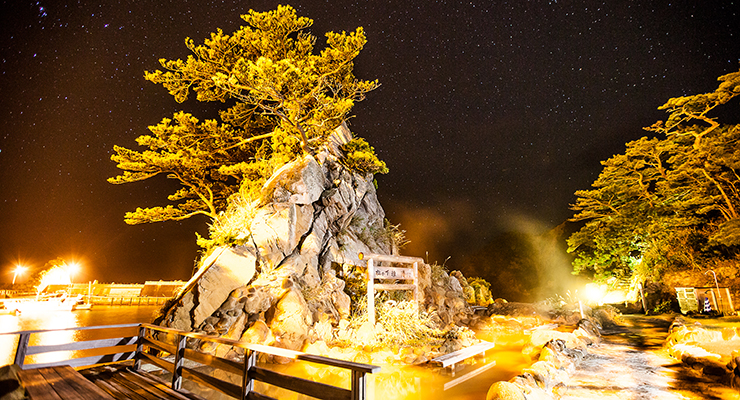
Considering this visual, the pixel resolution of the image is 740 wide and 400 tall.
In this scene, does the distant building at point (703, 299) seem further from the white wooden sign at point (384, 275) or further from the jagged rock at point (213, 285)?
the jagged rock at point (213, 285)

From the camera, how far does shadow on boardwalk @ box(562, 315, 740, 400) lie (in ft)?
17.0

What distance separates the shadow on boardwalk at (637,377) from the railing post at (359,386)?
15.2 feet

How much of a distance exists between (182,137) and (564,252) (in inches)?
1186

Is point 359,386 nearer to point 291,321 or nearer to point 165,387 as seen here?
point 165,387

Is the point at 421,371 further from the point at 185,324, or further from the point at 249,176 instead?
the point at 249,176

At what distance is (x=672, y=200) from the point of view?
15.4 meters

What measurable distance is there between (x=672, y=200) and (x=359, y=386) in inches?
778

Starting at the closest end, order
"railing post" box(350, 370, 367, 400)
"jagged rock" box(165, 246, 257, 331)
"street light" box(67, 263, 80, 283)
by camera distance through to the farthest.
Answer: "railing post" box(350, 370, 367, 400) < "jagged rock" box(165, 246, 257, 331) < "street light" box(67, 263, 80, 283)

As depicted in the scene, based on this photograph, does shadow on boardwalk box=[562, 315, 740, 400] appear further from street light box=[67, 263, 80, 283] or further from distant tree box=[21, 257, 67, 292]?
distant tree box=[21, 257, 67, 292]

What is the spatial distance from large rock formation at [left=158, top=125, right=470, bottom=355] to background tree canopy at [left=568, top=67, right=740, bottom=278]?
431 inches

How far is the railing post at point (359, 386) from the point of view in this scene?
239cm

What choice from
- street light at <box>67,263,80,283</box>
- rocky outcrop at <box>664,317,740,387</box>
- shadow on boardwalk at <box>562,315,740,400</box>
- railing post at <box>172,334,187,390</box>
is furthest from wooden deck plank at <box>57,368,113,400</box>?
street light at <box>67,263,80,283</box>

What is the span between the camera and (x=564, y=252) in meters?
28.0

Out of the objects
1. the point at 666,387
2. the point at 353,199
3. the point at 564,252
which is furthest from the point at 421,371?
the point at 564,252
